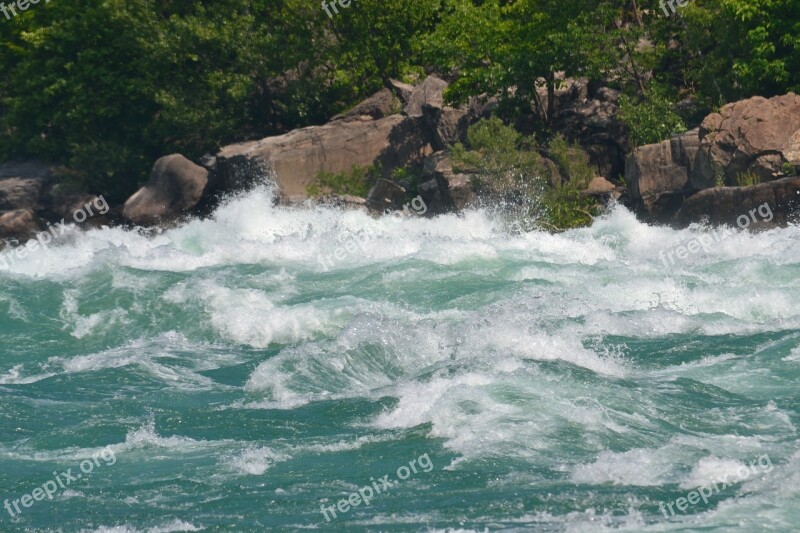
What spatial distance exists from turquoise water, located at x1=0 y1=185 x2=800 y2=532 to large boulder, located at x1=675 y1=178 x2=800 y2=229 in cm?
36

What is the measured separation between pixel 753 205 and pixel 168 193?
38.8 ft

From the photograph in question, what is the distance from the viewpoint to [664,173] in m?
17.5

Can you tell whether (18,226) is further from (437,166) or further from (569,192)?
(569,192)

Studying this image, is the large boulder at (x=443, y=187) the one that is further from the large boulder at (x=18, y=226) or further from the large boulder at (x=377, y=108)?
the large boulder at (x=18, y=226)

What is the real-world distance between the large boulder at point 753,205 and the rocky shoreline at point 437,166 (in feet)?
0.05

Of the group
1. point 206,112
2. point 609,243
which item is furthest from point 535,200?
point 206,112

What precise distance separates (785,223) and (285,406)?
8.62 metres

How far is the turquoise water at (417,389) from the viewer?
7.40 meters

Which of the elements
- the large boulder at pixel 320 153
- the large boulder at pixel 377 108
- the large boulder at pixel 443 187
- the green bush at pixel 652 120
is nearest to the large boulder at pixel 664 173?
the green bush at pixel 652 120

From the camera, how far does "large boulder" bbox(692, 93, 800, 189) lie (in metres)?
16.1

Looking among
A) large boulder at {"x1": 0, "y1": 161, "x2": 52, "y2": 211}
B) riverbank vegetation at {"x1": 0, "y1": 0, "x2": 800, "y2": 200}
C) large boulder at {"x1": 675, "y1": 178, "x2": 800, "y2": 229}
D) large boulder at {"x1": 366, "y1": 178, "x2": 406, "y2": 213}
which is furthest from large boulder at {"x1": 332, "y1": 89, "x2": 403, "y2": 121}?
large boulder at {"x1": 675, "y1": 178, "x2": 800, "y2": 229}

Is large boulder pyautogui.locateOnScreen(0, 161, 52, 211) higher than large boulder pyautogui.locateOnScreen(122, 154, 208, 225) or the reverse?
higher

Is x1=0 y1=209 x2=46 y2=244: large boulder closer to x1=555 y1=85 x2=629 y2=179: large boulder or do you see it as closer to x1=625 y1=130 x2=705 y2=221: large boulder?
x1=555 y1=85 x2=629 y2=179: large boulder

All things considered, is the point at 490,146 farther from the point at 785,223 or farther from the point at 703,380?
the point at 703,380
